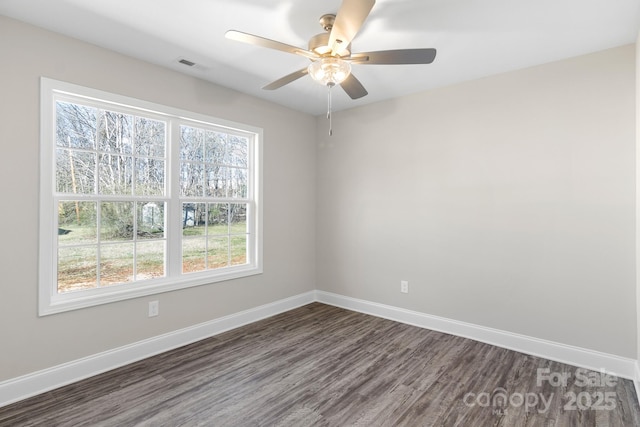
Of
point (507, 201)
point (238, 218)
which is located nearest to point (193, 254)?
point (238, 218)

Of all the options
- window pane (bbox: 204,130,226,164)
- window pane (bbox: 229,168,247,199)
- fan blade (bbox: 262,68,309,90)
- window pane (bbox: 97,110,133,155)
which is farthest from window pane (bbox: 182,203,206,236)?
fan blade (bbox: 262,68,309,90)

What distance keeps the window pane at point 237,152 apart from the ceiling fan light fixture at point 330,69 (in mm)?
1850

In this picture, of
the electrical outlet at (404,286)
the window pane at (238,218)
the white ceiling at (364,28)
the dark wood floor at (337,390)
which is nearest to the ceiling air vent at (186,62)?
the white ceiling at (364,28)

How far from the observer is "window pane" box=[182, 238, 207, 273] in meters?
3.28

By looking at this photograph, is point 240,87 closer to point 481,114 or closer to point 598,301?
point 481,114

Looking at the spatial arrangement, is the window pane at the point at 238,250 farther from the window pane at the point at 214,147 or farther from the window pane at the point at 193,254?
the window pane at the point at 214,147

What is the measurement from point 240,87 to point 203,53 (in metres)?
0.77

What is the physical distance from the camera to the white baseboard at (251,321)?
7.61ft

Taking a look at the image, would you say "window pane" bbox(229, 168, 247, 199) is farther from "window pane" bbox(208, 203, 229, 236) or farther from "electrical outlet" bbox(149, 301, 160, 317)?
"electrical outlet" bbox(149, 301, 160, 317)

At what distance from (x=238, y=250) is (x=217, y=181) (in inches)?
32.4

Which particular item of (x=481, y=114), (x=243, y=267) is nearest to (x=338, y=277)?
(x=243, y=267)

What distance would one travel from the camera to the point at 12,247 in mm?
2238

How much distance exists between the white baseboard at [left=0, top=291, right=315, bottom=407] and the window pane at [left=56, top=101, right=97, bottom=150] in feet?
5.53

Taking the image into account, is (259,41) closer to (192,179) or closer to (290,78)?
(290,78)
